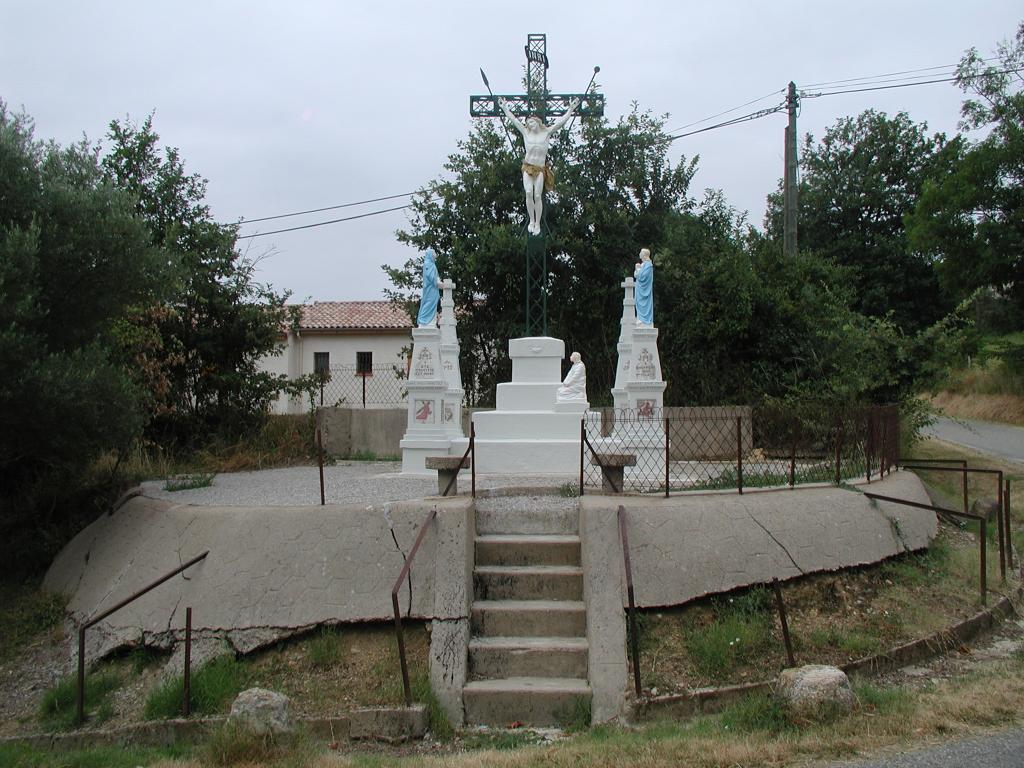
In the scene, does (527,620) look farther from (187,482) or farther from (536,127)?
(536,127)

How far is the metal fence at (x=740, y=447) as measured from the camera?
854 cm

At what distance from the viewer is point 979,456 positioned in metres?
15.8

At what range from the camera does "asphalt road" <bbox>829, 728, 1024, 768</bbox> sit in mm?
4559

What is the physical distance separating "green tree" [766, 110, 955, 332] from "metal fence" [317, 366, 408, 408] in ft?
57.6

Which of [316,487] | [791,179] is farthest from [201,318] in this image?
[791,179]

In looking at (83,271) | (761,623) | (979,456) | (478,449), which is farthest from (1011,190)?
(83,271)

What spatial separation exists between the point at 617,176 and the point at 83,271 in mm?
12737

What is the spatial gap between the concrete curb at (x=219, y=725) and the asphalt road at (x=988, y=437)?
12.9 m

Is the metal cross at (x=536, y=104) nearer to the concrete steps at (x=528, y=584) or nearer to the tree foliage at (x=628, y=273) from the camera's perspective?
the tree foliage at (x=628, y=273)

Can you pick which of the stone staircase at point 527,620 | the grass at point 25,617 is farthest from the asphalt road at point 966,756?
Answer: the grass at point 25,617

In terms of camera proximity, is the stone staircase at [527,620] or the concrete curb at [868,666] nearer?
the concrete curb at [868,666]

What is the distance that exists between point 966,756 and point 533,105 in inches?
493

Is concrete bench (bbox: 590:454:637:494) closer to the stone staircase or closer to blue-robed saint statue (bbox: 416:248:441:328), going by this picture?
the stone staircase

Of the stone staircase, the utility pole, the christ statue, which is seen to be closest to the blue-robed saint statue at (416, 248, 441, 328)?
the christ statue
